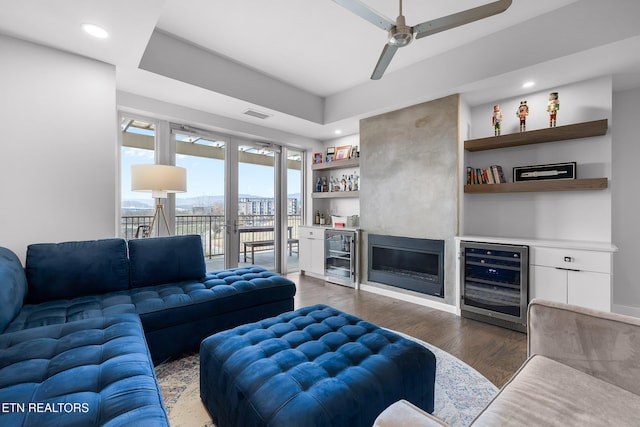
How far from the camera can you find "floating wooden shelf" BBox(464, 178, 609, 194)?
2704 mm

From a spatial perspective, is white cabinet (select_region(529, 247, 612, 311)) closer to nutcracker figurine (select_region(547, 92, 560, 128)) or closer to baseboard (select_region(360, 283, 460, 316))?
baseboard (select_region(360, 283, 460, 316))

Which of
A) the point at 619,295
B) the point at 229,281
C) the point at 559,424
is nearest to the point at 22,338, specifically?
the point at 229,281

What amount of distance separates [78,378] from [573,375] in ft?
6.57

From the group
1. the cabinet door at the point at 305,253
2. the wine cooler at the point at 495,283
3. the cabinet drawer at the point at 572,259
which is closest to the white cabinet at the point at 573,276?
the cabinet drawer at the point at 572,259

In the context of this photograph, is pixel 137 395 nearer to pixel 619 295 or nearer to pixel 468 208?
pixel 468 208

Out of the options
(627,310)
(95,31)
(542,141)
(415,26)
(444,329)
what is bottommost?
(444,329)

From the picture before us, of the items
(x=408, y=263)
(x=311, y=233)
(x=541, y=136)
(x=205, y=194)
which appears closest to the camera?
(x=541, y=136)

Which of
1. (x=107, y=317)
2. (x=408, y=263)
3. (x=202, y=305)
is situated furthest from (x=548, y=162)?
(x=107, y=317)

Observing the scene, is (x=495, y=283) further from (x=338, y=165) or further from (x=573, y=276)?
(x=338, y=165)

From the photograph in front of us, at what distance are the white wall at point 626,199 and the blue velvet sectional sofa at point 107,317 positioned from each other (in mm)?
3558

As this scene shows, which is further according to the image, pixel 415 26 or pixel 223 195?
Answer: pixel 223 195

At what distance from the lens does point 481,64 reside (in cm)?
290

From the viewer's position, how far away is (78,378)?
3.59 ft

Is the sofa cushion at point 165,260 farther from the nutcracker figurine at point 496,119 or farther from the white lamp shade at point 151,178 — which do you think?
the nutcracker figurine at point 496,119
